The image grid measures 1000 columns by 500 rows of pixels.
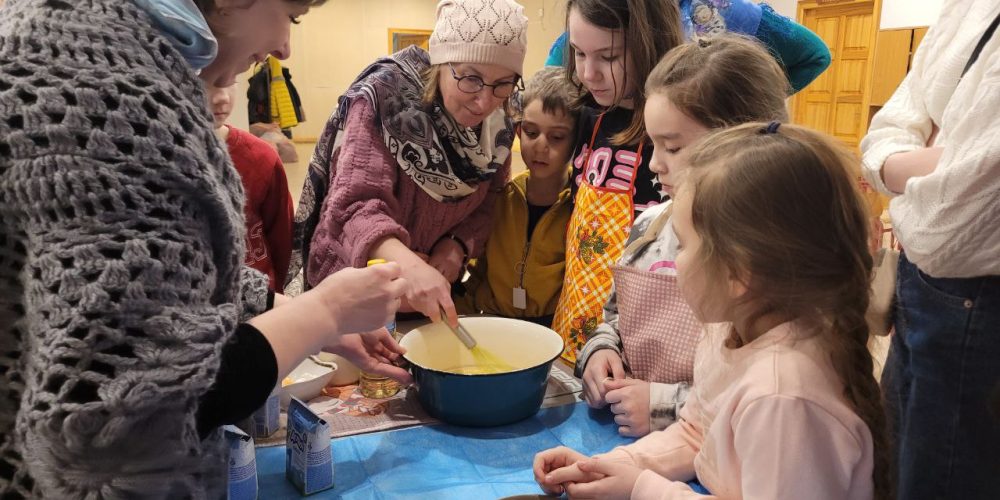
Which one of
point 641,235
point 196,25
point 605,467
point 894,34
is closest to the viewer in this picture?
point 196,25

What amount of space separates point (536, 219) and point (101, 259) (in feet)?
4.48

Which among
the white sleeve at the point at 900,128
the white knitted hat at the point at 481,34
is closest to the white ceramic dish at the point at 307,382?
the white knitted hat at the point at 481,34

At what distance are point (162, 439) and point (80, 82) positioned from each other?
334 mm

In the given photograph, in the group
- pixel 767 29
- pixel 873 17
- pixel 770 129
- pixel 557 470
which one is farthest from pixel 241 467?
pixel 873 17

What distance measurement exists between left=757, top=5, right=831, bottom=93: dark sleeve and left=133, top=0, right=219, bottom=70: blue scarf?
148 cm

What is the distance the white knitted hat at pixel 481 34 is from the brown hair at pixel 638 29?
152 millimetres

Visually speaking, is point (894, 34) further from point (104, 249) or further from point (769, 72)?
point (104, 249)

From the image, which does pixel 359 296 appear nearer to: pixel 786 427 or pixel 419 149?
pixel 786 427

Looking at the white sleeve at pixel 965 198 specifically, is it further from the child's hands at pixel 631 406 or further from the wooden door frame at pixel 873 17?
the wooden door frame at pixel 873 17

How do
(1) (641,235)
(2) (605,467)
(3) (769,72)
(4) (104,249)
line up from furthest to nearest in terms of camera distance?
(1) (641,235) < (3) (769,72) < (2) (605,467) < (4) (104,249)

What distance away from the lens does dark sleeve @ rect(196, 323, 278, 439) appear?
2.38ft

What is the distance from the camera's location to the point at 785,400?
2.33ft

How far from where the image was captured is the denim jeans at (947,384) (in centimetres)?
105

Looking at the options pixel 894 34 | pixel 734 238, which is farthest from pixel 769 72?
pixel 894 34
